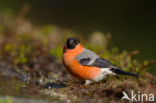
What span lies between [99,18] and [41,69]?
4179 mm

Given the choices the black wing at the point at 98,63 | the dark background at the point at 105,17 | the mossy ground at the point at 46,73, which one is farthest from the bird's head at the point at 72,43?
the dark background at the point at 105,17

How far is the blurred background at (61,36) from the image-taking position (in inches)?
239

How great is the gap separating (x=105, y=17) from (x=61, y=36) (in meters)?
1.85

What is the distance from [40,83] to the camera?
234 inches

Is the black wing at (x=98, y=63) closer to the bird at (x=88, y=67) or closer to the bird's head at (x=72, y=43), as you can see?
the bird at (x=88, y=67)

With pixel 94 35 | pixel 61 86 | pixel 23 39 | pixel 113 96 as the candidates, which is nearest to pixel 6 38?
pixel 23 39

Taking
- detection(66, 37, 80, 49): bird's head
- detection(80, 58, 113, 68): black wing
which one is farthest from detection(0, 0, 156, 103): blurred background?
detection(66, 37, 80, 49): bird's head

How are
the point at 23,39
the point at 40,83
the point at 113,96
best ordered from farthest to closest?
the point at 23,39 → the point at 40,83 → the point at 113,96

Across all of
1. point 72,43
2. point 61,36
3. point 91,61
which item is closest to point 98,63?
point 91,61

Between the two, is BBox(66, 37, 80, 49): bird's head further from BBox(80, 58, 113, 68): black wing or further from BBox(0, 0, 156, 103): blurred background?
BBox(0, 0, 156, 103): blurred background

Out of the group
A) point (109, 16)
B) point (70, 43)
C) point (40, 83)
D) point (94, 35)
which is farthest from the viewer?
point (109, 16)

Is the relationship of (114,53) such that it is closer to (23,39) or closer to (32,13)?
(23,39)

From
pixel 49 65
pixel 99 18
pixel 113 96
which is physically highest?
pixel 99 18

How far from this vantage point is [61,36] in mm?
9242
